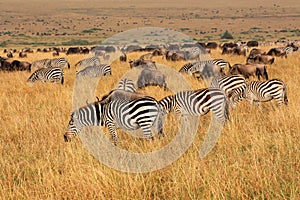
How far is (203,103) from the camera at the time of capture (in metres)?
7.91

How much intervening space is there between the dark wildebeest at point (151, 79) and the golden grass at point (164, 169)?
4.95m

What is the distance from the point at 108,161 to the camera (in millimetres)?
5727

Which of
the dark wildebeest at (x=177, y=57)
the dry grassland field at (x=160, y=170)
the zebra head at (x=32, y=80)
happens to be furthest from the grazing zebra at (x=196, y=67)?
the dark wildebeest at (x=177, y=57)

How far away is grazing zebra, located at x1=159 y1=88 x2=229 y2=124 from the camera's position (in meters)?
7.89

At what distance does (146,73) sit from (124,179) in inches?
372

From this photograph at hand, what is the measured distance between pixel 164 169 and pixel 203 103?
283 cm

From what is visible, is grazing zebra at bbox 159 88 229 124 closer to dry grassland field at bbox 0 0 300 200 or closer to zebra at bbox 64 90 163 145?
dry grassland field at bbox 0 0 300 200

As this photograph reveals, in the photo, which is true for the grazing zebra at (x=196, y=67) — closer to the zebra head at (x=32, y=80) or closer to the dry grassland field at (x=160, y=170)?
the dry grassland field at (x=160, y=170)

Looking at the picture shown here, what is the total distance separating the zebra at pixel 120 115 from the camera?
6586 millimetres

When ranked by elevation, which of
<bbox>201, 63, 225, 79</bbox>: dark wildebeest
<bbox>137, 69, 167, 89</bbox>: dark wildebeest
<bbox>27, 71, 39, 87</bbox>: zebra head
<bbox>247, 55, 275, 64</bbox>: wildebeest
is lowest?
<bbox>27, 71, 39, 87</bbox>: zebra head

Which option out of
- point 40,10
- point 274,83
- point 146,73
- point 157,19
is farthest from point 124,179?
point 40,10

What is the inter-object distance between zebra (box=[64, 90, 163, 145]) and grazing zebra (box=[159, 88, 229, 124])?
1.26m

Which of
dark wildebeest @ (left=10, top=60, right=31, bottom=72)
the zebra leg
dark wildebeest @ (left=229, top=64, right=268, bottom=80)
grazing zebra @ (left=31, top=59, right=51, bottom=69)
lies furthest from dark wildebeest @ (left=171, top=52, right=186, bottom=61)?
the zebra leg

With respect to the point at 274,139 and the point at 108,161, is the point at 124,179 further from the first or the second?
the point at 274,139
